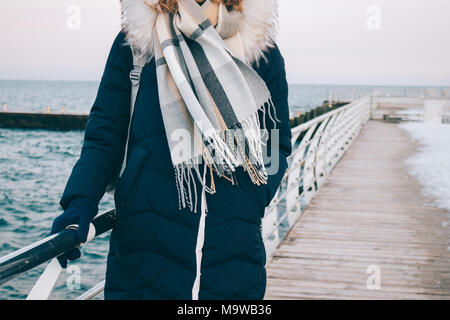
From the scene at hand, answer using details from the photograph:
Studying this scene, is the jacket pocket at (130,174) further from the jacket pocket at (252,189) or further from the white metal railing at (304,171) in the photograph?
the white metal railing at (304,171)

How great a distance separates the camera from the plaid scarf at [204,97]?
51.6 inches

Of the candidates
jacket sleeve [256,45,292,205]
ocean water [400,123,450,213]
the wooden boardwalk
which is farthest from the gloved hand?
ocean water [400,123,450,213]

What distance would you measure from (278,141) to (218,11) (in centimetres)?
45

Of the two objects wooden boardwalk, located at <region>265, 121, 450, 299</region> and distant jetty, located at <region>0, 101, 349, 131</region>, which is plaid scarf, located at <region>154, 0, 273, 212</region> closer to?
wooden boardwalk, located at <region>265, 121, 450, 299</region>

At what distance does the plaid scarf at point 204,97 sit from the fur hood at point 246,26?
0.10ft

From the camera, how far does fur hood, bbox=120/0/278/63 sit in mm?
1363

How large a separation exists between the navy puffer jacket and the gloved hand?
31 mm

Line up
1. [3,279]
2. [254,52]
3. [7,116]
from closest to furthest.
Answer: [3,279] → [254,52] → [7,116]

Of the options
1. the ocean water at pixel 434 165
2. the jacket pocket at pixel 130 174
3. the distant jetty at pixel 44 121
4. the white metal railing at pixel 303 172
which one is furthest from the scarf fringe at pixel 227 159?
the distant jetty at pixel 44 121

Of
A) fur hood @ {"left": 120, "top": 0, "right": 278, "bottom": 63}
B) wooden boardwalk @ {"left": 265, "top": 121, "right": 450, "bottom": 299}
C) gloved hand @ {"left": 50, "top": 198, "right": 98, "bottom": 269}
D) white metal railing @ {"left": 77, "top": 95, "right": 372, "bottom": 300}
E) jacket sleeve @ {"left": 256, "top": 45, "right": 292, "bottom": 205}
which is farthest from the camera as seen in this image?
white metal railing @ {"left": 77, "top": 95, "right": 372, "bottom": 300}

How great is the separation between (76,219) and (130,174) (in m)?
0.19

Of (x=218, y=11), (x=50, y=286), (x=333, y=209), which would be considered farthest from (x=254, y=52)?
(x=333, y=209)

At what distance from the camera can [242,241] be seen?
54.2 inches

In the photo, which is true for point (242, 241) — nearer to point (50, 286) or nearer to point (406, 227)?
point (50, 286)
